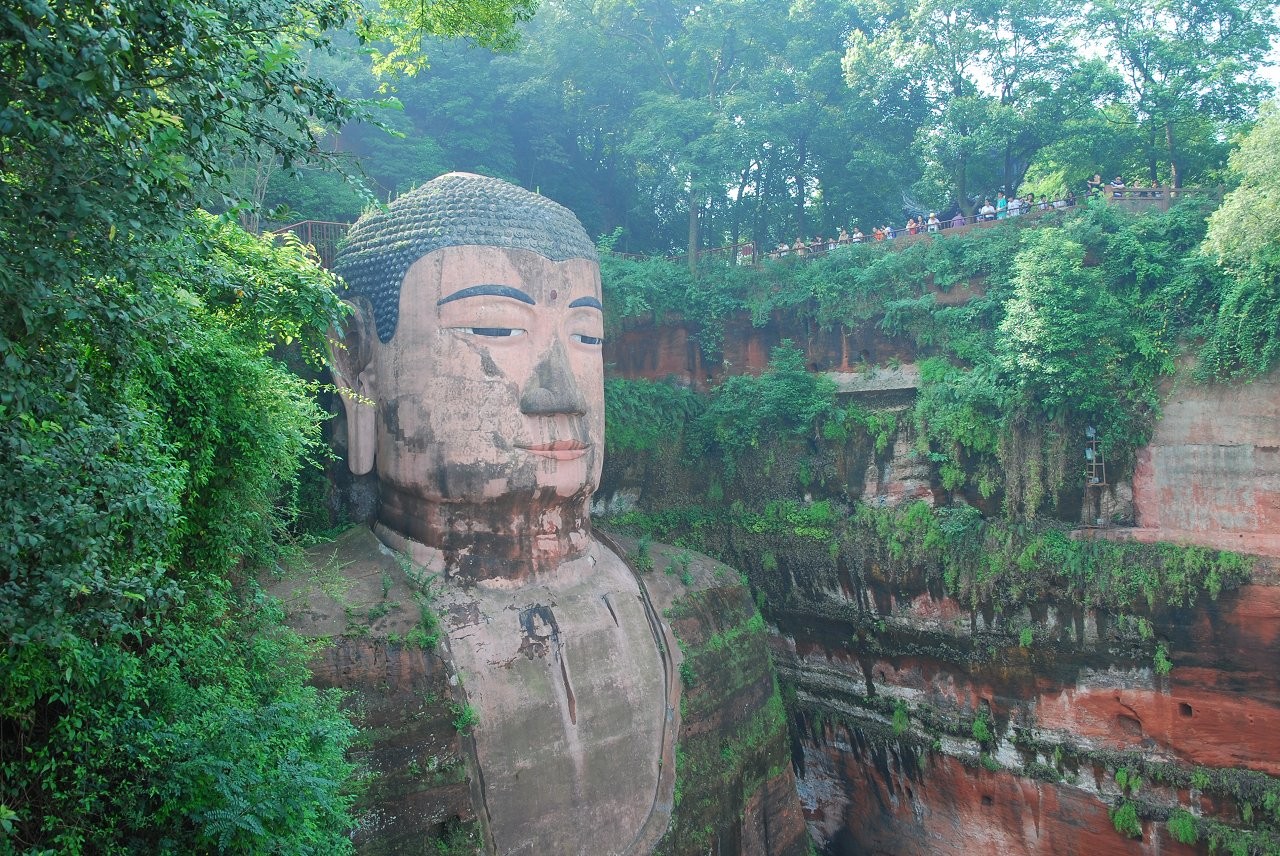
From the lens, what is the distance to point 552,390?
823cm

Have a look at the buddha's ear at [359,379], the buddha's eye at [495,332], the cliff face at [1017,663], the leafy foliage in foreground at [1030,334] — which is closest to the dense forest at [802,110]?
the leafy foliage in foreground at [1030,334]

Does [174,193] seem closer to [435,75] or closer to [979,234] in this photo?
[979,234]

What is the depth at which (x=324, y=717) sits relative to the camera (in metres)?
5.75

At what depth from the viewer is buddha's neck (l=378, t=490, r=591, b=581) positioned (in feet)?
27.1

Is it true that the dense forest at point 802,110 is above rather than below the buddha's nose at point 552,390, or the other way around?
above

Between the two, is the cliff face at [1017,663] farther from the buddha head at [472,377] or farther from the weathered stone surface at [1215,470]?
the buddha head at [472,377]

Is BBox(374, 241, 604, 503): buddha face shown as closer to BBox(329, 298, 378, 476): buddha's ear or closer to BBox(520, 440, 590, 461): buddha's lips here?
BBox(520, 440, 590, 461): buddha's lips

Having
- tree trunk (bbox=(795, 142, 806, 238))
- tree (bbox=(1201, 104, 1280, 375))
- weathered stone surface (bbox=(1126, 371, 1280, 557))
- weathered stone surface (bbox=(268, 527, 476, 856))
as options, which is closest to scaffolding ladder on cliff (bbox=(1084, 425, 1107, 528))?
weathered stone surface (bbox=(1126, 371, 1280, 557))

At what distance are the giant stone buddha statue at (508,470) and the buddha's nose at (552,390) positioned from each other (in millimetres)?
16

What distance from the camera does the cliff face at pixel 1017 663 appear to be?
10258 mm

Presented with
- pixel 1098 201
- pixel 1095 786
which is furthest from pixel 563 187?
pixel 1095 786

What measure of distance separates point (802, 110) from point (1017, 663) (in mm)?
11026

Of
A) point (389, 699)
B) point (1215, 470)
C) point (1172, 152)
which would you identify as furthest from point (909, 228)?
point (389, 699)

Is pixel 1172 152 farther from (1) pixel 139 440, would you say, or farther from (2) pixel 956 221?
(1) pixel 139 440
